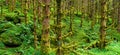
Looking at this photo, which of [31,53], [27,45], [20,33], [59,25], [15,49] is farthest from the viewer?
[20,33]

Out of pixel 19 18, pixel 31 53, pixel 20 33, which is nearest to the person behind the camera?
pixel 31 53

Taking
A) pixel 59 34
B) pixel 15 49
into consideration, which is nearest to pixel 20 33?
pixel 15 49

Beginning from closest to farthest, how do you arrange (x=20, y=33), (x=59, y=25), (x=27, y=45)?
(x=59, y=25) < (x=27, y=45) < (x=20, y=33)

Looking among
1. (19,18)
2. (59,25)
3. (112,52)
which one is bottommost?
(112,52)

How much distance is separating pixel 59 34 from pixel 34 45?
1150 centimetres

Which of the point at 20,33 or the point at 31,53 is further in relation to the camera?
the point at 20,33

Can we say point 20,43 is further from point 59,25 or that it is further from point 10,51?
point 59,25

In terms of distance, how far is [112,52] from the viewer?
52.6 feet

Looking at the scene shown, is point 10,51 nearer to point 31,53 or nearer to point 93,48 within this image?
point 31,53

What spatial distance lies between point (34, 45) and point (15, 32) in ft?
10.0

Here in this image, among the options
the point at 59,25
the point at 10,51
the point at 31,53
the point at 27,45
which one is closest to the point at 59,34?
the point at 59,25

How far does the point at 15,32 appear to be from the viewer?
19.9m

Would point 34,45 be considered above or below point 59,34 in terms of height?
below

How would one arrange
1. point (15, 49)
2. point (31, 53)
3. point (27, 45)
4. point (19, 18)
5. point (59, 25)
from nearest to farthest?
point (59, 25) < point (31, 53) < point (15, 49) < point (27, 45) < point (19, 18)
